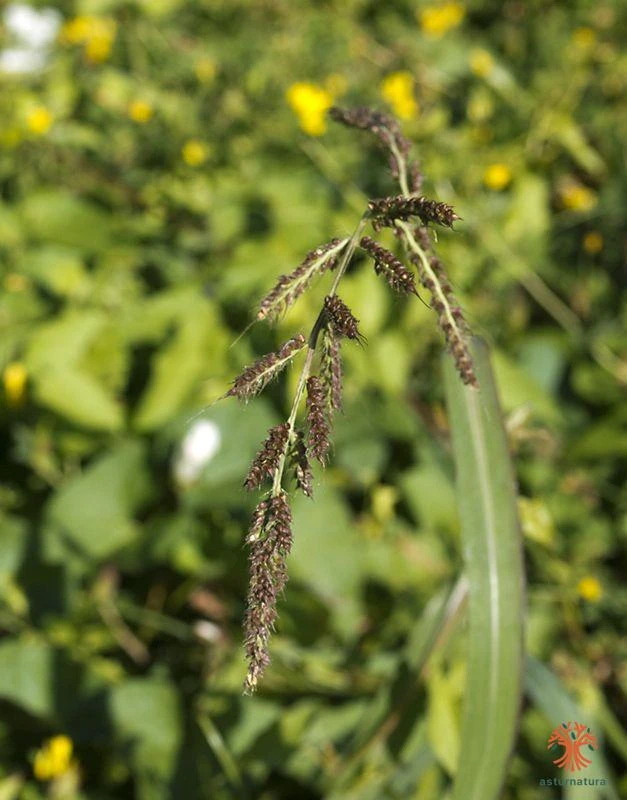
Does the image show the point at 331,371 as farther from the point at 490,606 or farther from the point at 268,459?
the point at 490,606

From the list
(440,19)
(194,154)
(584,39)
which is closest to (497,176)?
(194,154)

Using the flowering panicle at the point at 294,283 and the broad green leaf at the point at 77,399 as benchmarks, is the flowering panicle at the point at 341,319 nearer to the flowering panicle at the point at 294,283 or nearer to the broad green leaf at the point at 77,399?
the flowering panicle at the point at 294,283

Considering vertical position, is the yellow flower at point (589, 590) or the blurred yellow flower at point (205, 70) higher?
the blurred yellow flower at point (205, 70)

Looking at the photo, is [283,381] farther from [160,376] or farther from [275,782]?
[275,782]

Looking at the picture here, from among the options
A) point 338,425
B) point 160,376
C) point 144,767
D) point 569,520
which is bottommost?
point 144,767

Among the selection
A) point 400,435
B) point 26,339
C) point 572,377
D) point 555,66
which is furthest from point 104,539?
point 555,66

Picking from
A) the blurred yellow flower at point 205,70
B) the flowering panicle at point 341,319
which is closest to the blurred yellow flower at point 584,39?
the blurred yellow flower at point 205,70

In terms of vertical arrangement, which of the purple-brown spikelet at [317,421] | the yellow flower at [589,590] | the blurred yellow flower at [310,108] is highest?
the blurred yellow flower at [310,108]
